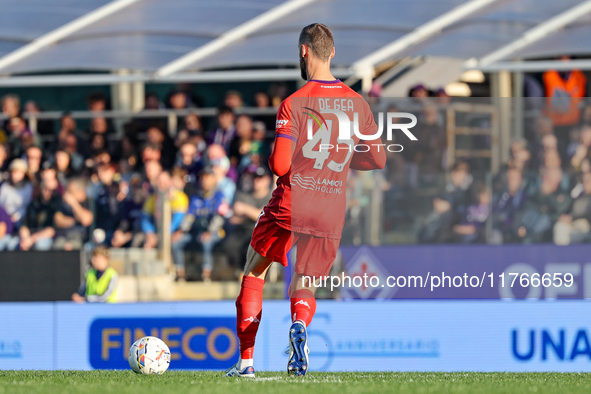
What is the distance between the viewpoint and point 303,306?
16.5 ft

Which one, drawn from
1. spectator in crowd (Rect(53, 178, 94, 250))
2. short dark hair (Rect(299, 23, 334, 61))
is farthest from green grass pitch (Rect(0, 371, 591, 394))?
spectator in crowd (Rect(53, 178, 94, 250))

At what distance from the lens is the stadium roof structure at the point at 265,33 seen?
9.91 m

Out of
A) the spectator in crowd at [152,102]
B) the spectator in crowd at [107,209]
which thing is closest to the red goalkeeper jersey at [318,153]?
the spectator in crowd at [107,209]

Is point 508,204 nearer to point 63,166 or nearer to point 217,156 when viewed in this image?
point 217,156

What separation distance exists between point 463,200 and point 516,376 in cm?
215

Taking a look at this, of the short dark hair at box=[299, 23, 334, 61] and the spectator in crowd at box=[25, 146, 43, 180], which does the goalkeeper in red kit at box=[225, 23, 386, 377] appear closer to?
the short dark hair at box=[299, 23, 334, 61]

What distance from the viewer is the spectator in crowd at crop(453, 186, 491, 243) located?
7891 millimetres

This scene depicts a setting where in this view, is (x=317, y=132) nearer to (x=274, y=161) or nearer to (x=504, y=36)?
(x=274, y=161)

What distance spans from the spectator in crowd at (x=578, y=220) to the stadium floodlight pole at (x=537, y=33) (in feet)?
8.63

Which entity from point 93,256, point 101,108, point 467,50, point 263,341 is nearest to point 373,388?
point 263,341

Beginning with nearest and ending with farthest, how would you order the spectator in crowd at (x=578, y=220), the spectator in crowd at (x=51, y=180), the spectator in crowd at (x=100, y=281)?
the spectator in crowd at (x=578, y=220) < the spectator in crowd at (x=100, y=281) < the spectator in crowd at (x=51, y=180)

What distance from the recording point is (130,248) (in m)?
8.96

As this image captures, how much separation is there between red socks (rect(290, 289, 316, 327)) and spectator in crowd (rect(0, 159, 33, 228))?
4808 millimetres

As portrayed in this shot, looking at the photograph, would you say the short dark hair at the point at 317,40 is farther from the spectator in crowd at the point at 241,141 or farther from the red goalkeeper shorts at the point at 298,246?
the spectator in crowd at the point at 241,141
